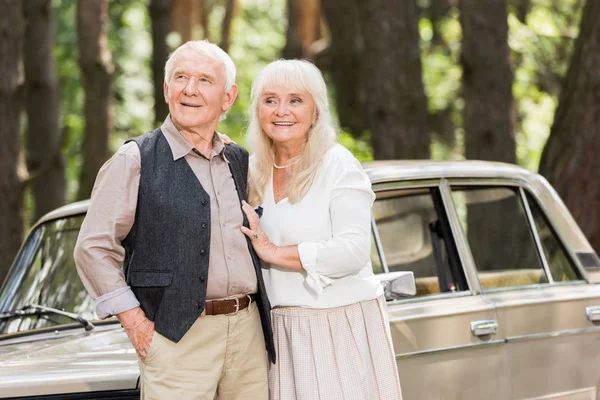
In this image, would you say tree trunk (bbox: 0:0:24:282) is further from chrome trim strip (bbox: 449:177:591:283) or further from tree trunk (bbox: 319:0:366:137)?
tree trunk (bbox: 319:0:366:137)

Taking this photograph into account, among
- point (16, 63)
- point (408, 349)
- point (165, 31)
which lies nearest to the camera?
point (408, 349)

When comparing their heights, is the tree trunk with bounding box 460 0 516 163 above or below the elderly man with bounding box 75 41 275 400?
above

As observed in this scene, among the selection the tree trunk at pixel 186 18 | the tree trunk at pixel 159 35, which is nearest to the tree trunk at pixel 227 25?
the tree trunk at pixel 186 18

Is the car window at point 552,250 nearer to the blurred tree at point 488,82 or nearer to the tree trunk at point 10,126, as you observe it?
the tree trunk at point 10,126

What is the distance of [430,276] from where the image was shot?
5867 mm

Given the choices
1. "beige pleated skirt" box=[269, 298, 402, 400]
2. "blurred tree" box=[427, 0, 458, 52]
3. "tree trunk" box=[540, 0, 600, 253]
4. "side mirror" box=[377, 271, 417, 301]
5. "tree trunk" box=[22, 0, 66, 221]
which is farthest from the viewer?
"blurred tree" box=[427, 0, 458, 52]

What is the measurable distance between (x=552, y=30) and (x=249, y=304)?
16.9m

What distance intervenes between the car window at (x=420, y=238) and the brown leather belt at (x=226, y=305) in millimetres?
1462

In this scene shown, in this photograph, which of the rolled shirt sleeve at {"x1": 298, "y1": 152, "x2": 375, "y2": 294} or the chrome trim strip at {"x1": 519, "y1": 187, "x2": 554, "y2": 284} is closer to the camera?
the rolled shirt sleeve at {"x1": 298, "y1": 152, "x2": 375, "y2": 294}

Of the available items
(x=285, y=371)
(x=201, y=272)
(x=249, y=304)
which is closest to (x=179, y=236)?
(x=201, y=272)

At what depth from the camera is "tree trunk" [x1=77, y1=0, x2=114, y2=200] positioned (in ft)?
43.1

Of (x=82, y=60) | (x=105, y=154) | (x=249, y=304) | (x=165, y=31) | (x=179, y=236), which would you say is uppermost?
(x=165, y=31)

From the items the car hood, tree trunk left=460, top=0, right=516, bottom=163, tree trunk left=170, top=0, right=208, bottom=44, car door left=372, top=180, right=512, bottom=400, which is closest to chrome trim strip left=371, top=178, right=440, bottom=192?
car door left=372, top=180, right=512, bottom=400

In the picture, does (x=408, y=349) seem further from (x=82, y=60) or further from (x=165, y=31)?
(x=165, y=31)
